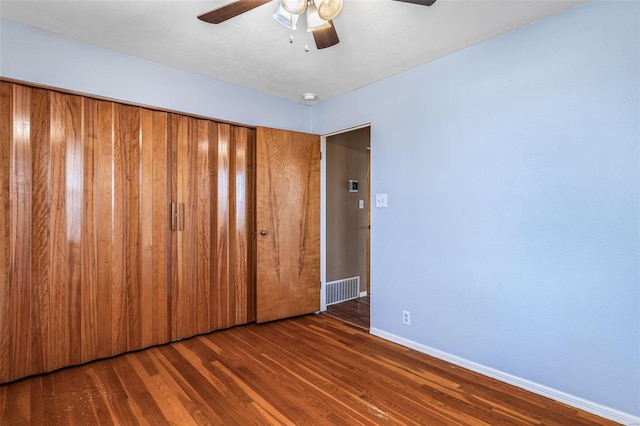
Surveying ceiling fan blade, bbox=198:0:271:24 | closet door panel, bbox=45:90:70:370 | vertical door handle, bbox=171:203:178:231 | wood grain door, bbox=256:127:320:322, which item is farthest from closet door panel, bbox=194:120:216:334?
ceiling fan blade, bbox=198:0:271:24

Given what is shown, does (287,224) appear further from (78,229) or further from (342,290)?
(78,229)

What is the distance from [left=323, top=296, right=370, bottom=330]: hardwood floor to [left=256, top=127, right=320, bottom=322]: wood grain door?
0.90ft

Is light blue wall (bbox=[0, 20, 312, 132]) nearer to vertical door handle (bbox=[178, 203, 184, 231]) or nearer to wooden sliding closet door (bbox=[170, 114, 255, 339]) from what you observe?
wooden sliding closet door (bbox=[170, 114, 255, 339])

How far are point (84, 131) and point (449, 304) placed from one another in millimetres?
3194

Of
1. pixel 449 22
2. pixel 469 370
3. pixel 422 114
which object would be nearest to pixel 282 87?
pixel 422 114

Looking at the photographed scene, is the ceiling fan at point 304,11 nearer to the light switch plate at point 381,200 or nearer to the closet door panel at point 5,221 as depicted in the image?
the light switch plate at point 381,200

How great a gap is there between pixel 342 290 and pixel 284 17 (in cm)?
333

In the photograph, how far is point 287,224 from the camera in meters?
3.43

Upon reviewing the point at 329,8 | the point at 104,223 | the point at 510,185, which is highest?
the point at 329,8

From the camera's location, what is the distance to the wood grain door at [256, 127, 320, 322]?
3262 millimetres

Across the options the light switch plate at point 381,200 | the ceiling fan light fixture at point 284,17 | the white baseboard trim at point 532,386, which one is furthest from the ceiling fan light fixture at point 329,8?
the white baseboard trim at point 532,386

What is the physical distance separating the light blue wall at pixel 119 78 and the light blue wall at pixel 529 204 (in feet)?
5.10

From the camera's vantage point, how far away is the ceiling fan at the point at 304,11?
1.49 meters

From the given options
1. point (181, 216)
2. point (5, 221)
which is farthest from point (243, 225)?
point (5, 221)
